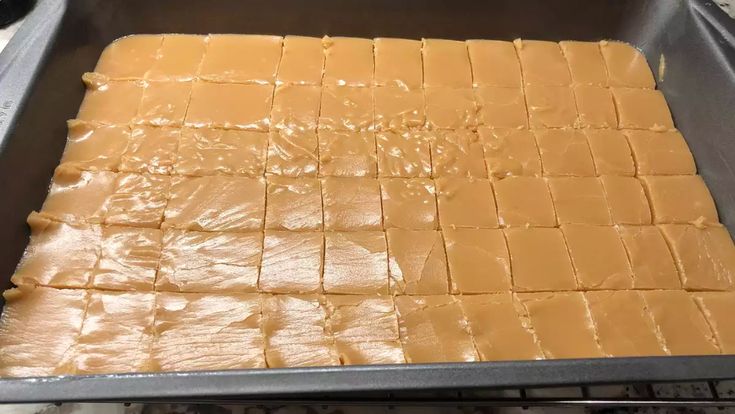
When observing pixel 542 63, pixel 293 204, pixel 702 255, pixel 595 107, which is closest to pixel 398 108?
pixel 293 204

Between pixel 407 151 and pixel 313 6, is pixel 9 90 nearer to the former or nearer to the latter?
pixel 313 6

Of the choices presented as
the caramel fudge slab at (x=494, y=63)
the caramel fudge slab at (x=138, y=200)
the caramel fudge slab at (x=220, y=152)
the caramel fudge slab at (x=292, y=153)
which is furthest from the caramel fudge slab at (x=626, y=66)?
the caramel fudge slab at (x=138, y=200)

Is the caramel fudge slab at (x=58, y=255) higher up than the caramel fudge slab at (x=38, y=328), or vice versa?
the caramel fudge slab at (x=58, y=255)

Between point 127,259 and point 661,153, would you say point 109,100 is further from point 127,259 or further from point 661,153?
point 661,153

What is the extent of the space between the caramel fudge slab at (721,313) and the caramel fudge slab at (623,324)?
0.25 metres

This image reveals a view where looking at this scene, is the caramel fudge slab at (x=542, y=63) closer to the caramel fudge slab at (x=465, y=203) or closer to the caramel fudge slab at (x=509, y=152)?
the caramel fudge slab at (x=509, y=152)

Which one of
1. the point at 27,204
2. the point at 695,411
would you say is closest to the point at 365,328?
the point at 695,411

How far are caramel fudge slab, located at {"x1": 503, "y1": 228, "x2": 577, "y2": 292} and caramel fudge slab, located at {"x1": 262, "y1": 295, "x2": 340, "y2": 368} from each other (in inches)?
32.8

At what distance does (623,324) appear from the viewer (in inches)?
88.0

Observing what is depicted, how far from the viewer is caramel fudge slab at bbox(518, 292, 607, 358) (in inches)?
84.4

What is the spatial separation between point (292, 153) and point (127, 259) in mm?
900

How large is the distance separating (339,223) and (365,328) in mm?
536

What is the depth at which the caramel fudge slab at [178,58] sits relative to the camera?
301 cm

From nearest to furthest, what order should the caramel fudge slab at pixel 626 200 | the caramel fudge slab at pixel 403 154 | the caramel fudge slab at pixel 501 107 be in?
the caramel fudge slab at pixel 626 200 < the caramel fudge slab at pixel 403 154 < the caramel fudge slab at pixel 501 107
